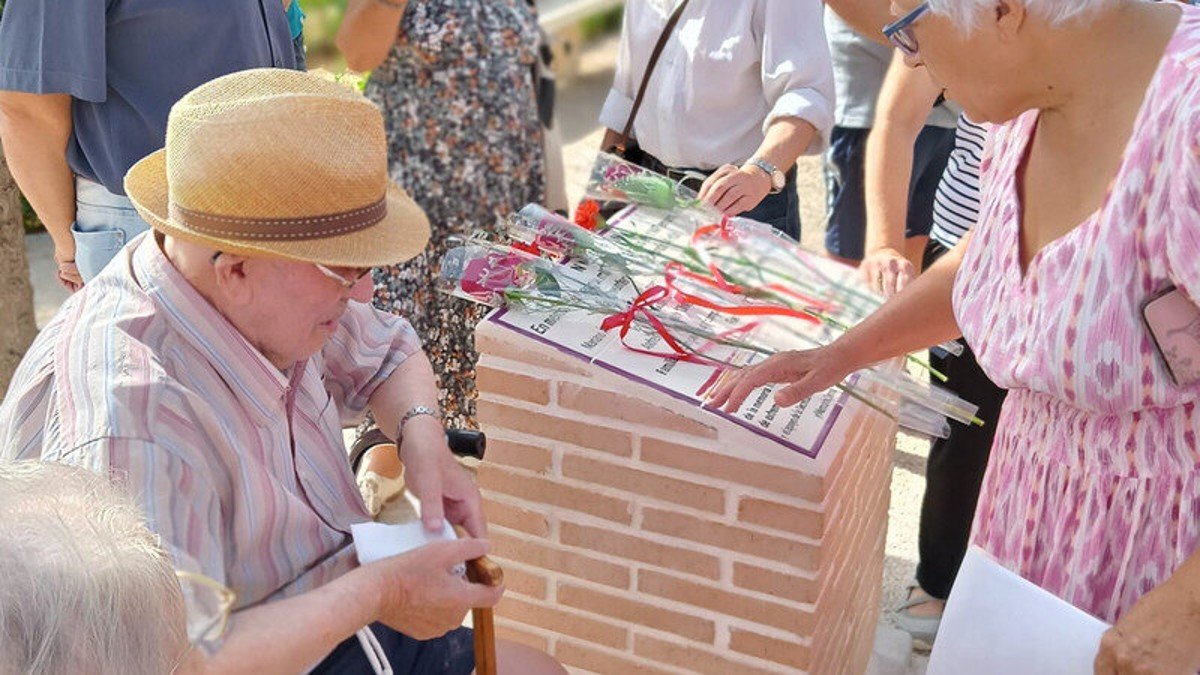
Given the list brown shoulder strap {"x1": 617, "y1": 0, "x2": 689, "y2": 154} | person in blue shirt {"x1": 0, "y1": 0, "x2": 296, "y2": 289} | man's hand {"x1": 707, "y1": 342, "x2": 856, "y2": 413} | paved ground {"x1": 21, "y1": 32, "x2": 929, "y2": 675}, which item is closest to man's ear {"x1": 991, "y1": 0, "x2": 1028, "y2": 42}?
man's hand {"x1": 707, "y1": 342, "x2": 856, "y2": 413}

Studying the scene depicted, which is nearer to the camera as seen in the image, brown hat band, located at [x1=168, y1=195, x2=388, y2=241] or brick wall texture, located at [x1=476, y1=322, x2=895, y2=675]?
brown hat band, located at [x1=168, y1=195, x2=388, y2=241]

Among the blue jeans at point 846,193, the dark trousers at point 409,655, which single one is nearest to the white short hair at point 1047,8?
the dark trousers at point 409,655

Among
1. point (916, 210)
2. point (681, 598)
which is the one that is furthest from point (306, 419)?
point (916, 210)

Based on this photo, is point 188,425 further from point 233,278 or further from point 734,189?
point 734,189

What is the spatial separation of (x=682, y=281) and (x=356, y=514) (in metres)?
0.90

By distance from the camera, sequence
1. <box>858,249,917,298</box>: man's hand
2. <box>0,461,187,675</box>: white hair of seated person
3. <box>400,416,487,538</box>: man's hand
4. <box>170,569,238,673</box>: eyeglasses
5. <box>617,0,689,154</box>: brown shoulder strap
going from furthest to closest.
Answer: <box>617,0,689,154</box>: brown shoulder strap → <box>858,249,917,298</box>: man's hand → <box>400,416,487,538</box>: man's hand → <box>170,569,238,673</box>: eyeglasses → <box>0,461,187,675</box>: white hair of seated person

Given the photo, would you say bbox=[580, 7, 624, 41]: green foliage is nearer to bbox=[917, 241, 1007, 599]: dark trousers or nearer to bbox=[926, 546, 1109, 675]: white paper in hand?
bbox=[917, 241, 1007, 599]: dark trousers

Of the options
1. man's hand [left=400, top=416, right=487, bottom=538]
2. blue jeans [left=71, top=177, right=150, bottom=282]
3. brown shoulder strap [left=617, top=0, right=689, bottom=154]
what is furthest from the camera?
brown shoulder strap [left=617, top=0, right=689, bottom=154]

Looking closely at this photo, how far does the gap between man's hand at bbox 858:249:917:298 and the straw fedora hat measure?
141 centimetres

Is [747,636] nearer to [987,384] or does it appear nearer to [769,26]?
[987,384]

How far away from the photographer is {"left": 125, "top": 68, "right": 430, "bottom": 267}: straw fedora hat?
64.2 inches

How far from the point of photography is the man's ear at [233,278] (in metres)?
1.68

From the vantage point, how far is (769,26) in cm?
302

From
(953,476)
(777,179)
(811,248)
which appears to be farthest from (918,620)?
(811,248)
